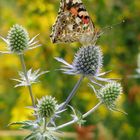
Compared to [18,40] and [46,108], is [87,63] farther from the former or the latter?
[46,108]

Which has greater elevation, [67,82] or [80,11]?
[80,11]

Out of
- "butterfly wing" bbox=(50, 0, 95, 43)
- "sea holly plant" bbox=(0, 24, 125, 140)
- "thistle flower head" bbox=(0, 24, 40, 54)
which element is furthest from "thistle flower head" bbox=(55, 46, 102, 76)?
"thistle flower head" bbox=(0, 24, 40, 54)

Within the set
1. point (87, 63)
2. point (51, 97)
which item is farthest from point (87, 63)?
point (51, 97)

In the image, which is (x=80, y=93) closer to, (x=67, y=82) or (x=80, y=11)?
(x=67, y=82)

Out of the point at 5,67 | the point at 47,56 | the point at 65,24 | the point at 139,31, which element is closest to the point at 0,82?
the point at 5,67

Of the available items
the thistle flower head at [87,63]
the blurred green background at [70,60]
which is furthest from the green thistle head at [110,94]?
the blurred green background at [70,60]

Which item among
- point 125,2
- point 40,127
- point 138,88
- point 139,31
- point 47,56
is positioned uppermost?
point 125,2

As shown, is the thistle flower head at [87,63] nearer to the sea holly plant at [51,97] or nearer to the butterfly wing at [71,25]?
the sea holly plant at [51,97]
